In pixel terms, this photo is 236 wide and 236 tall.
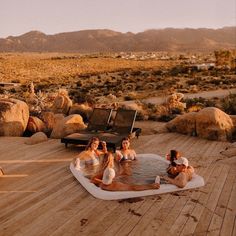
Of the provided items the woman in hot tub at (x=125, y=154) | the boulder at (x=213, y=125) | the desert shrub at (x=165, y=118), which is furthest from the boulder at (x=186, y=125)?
the woman in hot tub at (x=125, y=154)

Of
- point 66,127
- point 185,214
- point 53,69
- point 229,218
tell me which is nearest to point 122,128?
point 66,127

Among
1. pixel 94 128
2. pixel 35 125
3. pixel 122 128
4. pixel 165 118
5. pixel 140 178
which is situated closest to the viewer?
pixel 140 178

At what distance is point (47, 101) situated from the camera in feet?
53.7

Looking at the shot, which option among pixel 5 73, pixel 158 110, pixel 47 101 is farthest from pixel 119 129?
pixel 5 73

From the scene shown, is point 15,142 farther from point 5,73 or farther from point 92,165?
point 5,73

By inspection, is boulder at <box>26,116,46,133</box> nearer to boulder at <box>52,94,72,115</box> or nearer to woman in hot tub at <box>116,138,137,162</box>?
boulder at <box>52,94,72,115</box>

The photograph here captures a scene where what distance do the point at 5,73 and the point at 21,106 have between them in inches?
1332

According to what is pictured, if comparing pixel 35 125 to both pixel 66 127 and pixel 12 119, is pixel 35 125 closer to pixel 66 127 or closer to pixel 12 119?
pixel 12 119

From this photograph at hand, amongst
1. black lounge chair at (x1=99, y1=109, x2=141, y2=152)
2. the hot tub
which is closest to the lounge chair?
black lounge chair at (x1=99, y1=109, x2=141, y2=152)

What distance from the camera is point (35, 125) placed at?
11133 millimetres

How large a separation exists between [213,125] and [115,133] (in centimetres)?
273

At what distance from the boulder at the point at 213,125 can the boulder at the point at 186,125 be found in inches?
7.1

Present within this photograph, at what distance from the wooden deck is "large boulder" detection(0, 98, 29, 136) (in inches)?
120

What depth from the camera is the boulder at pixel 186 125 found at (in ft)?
35.3
